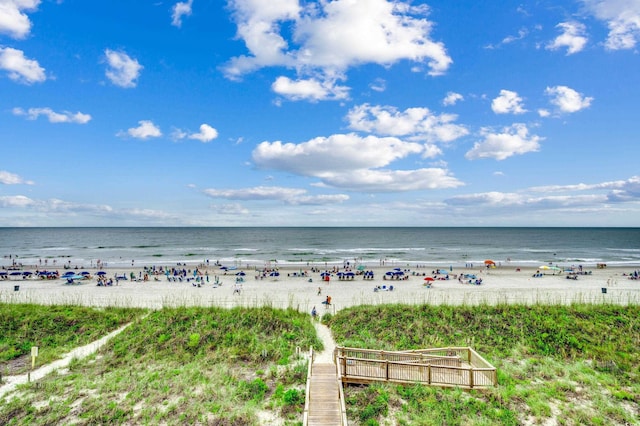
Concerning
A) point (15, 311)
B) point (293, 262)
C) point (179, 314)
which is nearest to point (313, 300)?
point (179, 314)

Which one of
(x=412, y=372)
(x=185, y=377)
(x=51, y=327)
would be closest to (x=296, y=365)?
(x=185, y=377)

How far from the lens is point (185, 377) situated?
1450 cm

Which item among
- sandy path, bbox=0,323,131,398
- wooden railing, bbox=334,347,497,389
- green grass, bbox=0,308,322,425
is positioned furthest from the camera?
sandy path, bbox=0,323,131,398

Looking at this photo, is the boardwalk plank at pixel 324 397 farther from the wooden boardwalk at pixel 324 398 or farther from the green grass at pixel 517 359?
the green grass at pixel 517 359

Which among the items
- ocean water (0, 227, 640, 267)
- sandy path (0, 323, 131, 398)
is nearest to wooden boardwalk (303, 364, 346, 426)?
sandy path (0, 323, 131, 398)

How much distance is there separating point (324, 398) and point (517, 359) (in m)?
10.5

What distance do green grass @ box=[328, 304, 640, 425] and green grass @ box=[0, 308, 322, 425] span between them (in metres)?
3.18

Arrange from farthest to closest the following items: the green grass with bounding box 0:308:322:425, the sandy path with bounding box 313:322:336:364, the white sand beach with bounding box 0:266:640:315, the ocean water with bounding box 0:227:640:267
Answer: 1. the ocean water with bounding box 0:227:640:267
2. the white sand beach with bounding box 0:266:640:315
3. the sandy path with bounding box 313:322:336:364
4. the green grass with bounding box 0:308:322:425

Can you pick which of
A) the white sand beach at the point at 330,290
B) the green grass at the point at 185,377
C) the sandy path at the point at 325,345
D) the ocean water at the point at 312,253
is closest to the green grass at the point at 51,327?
the green grass at the point at 185,377

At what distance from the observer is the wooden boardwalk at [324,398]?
10.8 meters

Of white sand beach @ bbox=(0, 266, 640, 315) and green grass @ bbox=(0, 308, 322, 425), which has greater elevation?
→ green grass @ bbox=(0, 308, 322, 425)

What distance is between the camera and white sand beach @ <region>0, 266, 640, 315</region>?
33.6 metres

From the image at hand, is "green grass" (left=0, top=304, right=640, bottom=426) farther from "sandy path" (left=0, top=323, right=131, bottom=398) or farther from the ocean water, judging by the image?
the ocean water

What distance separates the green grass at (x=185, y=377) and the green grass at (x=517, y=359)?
3.18 m
